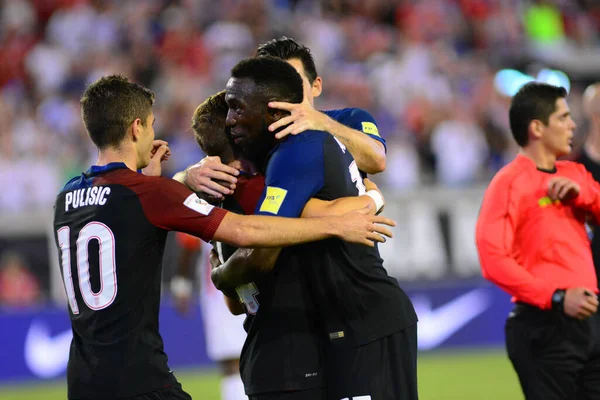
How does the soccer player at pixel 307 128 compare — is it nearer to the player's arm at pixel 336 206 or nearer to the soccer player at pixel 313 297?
the soccer player at pixel 313 297

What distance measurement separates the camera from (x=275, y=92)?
453 centimetres

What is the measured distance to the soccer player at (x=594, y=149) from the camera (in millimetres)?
6676

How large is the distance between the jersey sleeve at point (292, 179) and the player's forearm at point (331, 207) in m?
0.05

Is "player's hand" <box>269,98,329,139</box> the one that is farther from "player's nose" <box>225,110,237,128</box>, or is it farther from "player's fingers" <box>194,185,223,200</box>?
"player's fingers" <box>194,185,223,200</box>

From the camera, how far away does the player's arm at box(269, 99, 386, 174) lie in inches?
177

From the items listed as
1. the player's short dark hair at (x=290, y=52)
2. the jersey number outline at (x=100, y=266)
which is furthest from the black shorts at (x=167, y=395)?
the player's short dark hair at (x=290, y=52)

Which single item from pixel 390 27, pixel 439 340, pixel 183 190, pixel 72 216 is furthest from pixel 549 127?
pixel 390 27

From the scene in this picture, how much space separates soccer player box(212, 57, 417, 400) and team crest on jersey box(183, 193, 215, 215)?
0.24 m

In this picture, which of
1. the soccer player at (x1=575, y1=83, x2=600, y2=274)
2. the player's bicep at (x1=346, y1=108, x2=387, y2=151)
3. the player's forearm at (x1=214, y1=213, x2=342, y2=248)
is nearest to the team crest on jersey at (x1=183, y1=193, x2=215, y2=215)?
the player's forearm at (x1=214, y1=213, x2=342, y2=248)

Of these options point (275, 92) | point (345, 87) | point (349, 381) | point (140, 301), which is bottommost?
point (349, 381)

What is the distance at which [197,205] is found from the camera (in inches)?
176

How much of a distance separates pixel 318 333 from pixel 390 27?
13985 millimetres

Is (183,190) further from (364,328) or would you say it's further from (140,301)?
(364,328)

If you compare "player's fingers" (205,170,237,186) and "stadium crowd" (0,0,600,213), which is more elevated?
"stadium crowd" (0,0,600,213)
